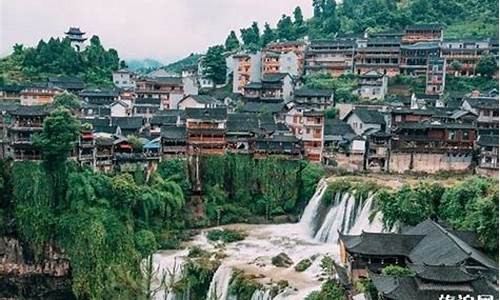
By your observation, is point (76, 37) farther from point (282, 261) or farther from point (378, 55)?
point (282, 261)

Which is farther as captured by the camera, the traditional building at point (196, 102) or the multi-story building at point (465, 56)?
the multi-story building at point (465, 56)

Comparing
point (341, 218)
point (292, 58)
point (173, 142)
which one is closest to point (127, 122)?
point (173, 142)

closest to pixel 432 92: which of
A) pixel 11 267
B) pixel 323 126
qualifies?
pixel 323 126

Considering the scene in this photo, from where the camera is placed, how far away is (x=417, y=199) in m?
22.0

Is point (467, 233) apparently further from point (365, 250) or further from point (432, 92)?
point (432, 92)

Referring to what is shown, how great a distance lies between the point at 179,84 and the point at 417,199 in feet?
74.9

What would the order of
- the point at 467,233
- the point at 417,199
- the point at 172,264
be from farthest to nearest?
1. the point at 172,264
2. the point at 417,199
3. the point at 467,233

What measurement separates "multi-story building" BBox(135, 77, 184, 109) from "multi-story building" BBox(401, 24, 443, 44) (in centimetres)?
1656

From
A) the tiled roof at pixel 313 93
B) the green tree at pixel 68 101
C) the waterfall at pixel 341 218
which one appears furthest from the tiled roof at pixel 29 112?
the tiled roof at pixel 313 93

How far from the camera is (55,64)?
1825 inches

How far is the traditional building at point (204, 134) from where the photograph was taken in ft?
100

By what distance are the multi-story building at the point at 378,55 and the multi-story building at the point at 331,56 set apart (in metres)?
0.63

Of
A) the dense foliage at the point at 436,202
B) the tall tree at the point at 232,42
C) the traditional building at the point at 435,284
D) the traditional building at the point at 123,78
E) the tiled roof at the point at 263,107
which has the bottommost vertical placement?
the traditional building at the point at 435,284

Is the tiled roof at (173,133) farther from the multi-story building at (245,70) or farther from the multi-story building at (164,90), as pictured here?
the multi-story building at (245,70)
